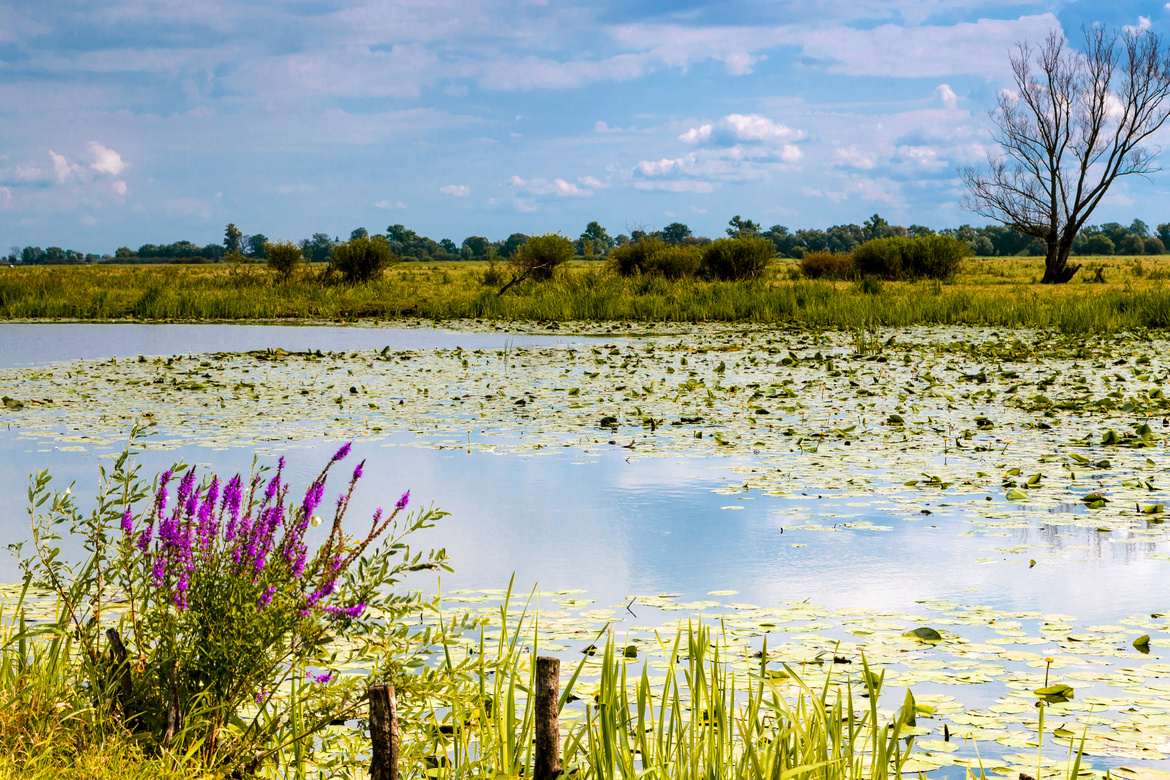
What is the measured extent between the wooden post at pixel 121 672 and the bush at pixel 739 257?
33.4 meters

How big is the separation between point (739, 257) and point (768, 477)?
29671 mm

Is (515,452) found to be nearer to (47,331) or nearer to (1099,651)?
(1099,651)

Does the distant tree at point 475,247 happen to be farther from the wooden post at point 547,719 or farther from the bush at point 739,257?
the wooden post at point 547,719

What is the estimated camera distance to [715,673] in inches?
101

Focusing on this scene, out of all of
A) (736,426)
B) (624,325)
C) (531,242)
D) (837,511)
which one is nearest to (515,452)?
(736,426)

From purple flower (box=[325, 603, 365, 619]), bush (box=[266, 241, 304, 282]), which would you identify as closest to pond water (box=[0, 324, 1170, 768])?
purple flower (box=[325, 603, 365, 619])

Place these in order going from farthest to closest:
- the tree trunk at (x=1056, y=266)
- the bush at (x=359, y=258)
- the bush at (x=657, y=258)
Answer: the bush at (x=657, y=258), the bush at (x=359, y=258), the tree trunk at (x=1056, y=266)

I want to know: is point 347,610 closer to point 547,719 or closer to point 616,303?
point 547,719

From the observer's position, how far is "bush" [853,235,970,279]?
38.9 meters

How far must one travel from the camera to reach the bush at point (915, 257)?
3888 centimetres

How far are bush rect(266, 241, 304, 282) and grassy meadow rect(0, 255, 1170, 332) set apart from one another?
94.0 inches

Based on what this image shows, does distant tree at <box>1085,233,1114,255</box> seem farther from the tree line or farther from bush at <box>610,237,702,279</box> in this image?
bush at <box>610,237,702,279</box>

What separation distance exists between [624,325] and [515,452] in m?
15.1

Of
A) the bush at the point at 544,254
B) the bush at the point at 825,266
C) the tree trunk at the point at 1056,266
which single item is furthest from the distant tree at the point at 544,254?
the tree trunk at the point at 1056,266
